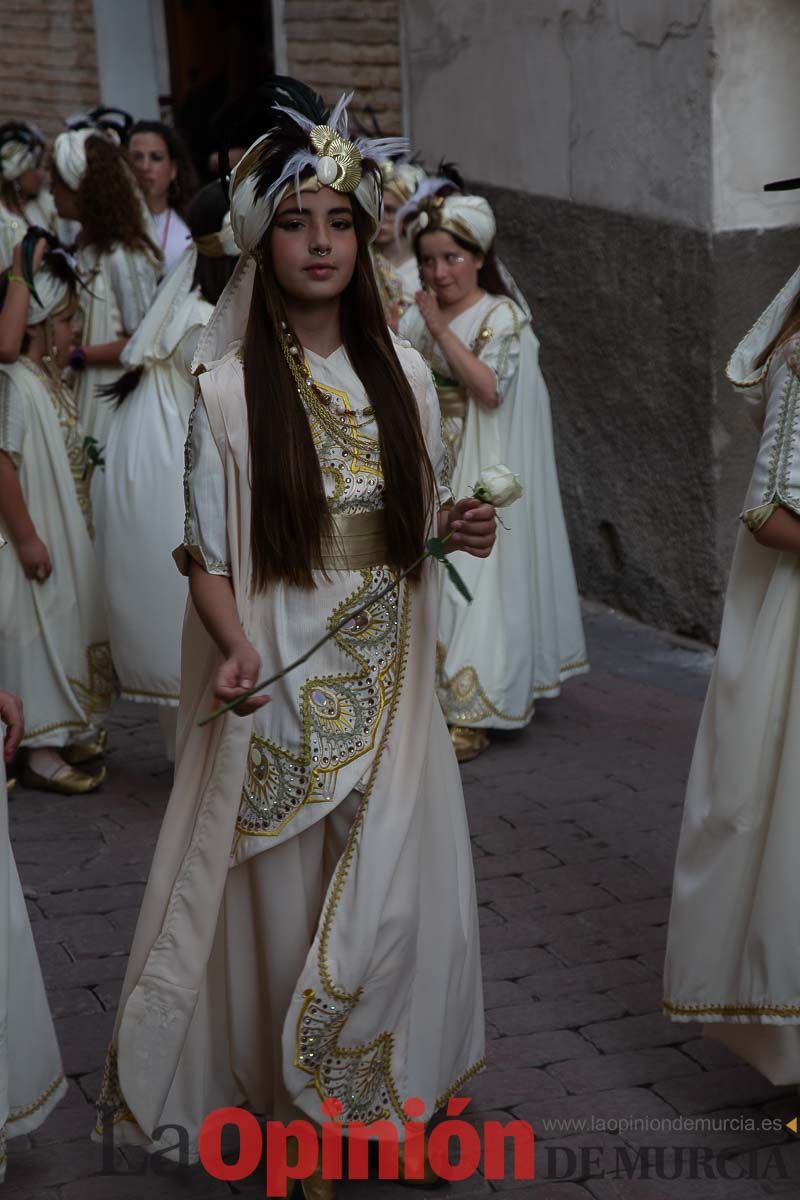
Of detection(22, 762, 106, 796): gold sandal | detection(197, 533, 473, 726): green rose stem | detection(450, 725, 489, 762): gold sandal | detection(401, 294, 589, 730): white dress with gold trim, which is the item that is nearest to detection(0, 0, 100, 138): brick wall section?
detection(401, 294, 589, 730): white dress with gold trim

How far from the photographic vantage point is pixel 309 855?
3.23 m

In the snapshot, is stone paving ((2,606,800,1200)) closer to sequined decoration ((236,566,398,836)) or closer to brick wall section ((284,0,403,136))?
sequined decoration ((236,566,398,836))

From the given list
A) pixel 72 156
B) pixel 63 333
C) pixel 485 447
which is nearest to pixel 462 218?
pixel 485 447

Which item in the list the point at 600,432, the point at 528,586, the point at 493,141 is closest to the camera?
the point at 528,586

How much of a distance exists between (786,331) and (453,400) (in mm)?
2706

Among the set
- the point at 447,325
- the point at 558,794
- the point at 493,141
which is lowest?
the point at 558,794

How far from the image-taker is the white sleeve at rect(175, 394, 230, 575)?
121 inches

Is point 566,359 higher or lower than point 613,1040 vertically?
higher

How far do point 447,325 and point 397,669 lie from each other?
2830mm

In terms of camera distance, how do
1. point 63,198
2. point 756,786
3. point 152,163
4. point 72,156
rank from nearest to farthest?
1. point 756,786
2. point 72,156
3. point 63,198
4. point 152,163

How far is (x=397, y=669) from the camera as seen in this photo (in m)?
3.22

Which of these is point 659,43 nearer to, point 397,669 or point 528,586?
point 528,586

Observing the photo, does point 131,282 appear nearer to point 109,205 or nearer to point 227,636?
point 109,205

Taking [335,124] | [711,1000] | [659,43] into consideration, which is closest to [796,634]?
[711,1000]
